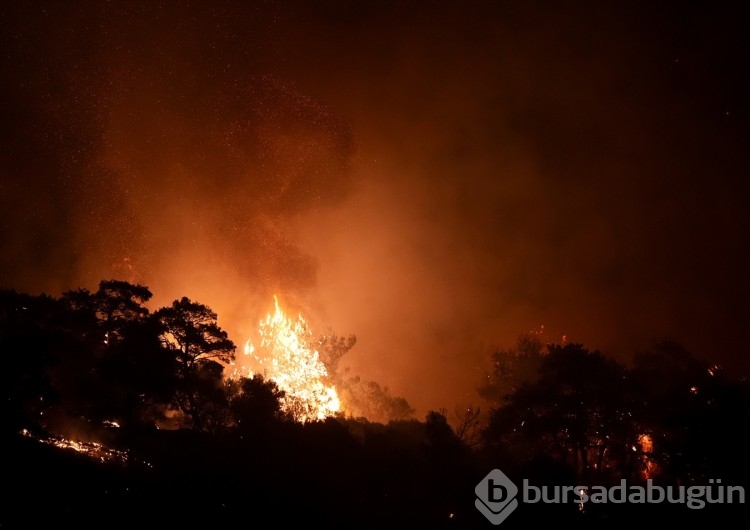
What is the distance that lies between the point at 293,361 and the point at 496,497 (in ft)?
135

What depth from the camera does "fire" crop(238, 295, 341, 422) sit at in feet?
169

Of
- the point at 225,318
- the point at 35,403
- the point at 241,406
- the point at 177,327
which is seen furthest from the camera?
the point at 225,318

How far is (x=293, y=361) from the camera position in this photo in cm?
5872

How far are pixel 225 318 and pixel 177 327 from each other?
4721 centimetres

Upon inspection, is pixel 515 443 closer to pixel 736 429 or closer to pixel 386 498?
pixel 386 498

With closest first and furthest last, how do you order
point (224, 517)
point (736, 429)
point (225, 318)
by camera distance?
point (224, 517), point (736, 429), point (225, 318)

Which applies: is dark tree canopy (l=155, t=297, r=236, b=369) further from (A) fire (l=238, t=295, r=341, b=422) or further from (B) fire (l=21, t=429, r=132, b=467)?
(A) fire (l=238, t=295, r=341, b=422)

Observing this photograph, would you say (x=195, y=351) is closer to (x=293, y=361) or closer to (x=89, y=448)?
(x=89, y=448)

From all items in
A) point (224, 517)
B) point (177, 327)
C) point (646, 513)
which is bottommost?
point (224, 517)

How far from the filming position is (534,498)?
19.1m

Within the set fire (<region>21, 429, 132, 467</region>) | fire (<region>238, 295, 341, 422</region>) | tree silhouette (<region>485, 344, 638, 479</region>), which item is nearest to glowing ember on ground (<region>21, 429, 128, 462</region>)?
fire (<region>21, 429, 132, 467</region>)

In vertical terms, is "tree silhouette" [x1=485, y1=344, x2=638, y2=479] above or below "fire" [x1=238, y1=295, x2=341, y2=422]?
below

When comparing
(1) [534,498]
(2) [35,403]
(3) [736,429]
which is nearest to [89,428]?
(2) [35,403]

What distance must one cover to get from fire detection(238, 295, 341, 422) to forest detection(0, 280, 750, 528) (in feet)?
60.2
